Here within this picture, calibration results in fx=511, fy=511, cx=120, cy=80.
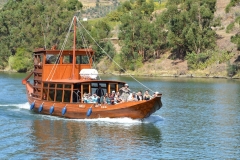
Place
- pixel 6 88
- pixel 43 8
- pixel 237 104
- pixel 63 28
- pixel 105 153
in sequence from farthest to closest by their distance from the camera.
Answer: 1. pixel 43 8
2. pixel 63 28
3. pixel 6 88
4. pixel 237 104
5. pixel 105 153

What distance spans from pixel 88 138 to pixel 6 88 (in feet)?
128

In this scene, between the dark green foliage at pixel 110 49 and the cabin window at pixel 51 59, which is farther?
the dark green foliage at pixel 110 49

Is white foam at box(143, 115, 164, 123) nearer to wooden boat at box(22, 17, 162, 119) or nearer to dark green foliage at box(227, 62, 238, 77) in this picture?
wooden boat at box(22, 17, 162, 119)

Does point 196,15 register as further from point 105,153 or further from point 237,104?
point 105,153

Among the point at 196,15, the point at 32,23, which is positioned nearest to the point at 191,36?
the point at 196,15

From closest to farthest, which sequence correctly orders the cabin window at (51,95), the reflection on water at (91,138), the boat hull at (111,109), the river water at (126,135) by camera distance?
the river water at (126,135), the reflection on water at (91,138), the boat hull at (111,109), the cabin window at (51,95)

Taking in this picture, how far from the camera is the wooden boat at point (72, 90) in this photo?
3619cm

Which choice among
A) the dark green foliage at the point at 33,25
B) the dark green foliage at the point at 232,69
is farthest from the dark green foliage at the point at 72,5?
the dark green foliage at the point at 232,69

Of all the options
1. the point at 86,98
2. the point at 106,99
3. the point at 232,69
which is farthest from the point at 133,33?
the point at 106,99

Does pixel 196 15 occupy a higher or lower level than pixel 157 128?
higher

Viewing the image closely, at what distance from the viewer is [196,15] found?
9825 cm

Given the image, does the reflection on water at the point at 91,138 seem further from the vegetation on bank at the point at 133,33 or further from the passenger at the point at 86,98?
the vegetation on bank at the point at 133,33

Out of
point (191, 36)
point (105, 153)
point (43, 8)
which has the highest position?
point (43, 8)

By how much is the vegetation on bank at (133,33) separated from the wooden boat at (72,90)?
33.9 m
